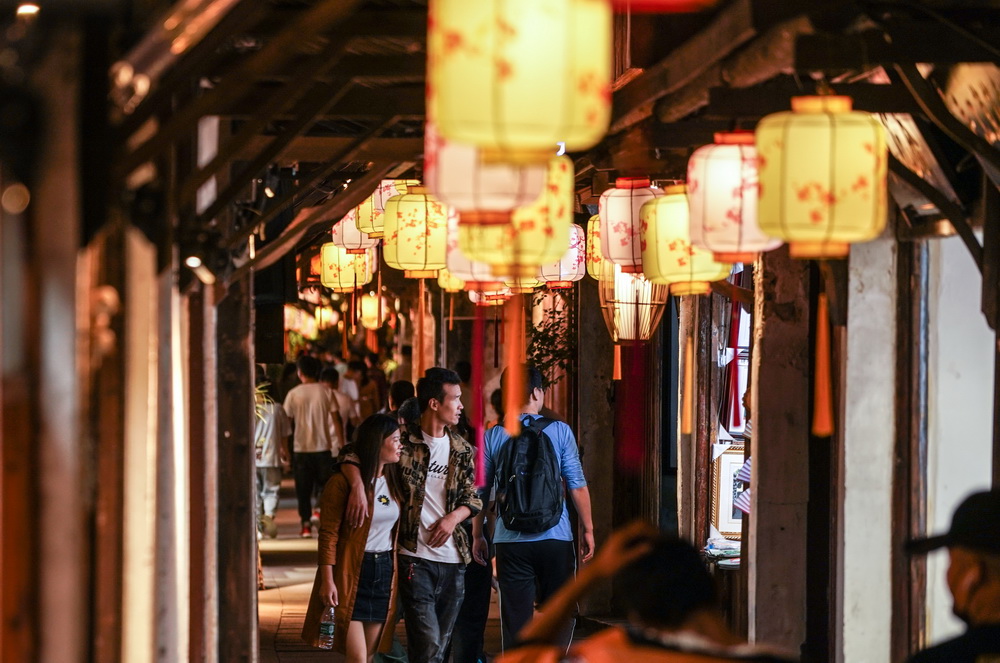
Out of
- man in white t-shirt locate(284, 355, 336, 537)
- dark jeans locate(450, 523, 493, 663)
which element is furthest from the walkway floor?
dark jeans locate(450, 523, 493, 663)

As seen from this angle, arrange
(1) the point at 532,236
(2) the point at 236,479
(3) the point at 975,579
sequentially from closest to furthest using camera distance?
(3) the point at 975,579 < (1) the point at 532,236 < (2) the point at 236,479

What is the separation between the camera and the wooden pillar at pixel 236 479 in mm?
8242

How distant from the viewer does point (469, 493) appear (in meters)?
9.59

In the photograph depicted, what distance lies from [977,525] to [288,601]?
1031 centimetres

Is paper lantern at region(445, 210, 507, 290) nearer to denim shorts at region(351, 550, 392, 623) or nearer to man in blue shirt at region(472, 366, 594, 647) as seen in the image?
denim shorts at region(351, 550, 392, 623)

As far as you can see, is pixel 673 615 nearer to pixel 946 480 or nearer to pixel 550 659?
pixel 550 659

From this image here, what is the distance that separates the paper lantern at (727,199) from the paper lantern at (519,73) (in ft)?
9.02

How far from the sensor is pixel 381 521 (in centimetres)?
920

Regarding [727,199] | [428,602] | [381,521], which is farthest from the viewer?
[428,602]

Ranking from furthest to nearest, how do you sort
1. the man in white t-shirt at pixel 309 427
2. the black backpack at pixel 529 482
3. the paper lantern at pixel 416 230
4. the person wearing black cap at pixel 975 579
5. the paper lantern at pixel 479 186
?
the man in white t-shirt at pixel 309 427, the black backpack at pixel 529 482, the paper lantern at pixel 416 230, the paper lantern at pixel 479 186, the person wearing black cap at pixel 975 579

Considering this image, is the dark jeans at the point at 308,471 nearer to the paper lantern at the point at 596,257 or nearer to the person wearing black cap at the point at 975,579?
the paper lantern at the point at 596,257

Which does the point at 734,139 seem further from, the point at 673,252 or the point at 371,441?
the point at 371,441

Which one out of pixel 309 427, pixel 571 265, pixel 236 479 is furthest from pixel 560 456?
pixel 309 427

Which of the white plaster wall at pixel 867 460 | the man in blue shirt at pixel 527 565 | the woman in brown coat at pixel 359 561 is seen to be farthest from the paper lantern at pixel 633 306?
the woman in brown coat at pixel 359 561
